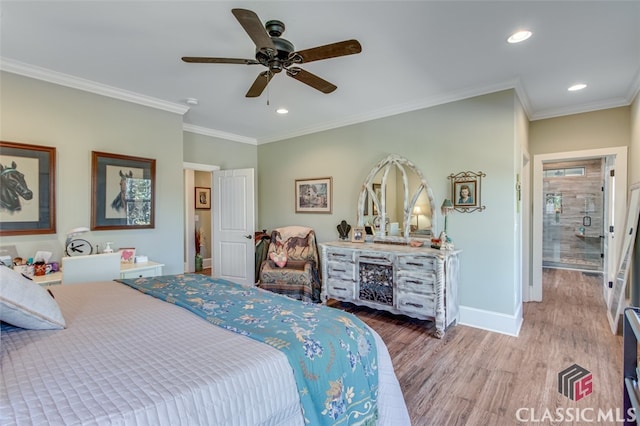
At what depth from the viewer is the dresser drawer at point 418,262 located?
307cm

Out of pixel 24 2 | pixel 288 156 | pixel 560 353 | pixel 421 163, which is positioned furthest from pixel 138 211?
pixel 560 353

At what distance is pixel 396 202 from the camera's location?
388 cm

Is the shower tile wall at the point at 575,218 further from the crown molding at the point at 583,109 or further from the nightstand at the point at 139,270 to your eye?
the nightstand at the point at 139,270

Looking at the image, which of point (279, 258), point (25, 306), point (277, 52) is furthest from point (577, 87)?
point (25, 306)

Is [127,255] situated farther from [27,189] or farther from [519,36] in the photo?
[519,36]

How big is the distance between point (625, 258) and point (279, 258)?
Result: 13.1 ft

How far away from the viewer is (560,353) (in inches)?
107

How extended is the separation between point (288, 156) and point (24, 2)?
350 centimetres

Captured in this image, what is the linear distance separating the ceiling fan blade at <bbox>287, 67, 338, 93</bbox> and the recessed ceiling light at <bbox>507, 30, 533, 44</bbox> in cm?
138

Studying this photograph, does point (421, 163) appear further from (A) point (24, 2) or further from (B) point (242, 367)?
(A) point (24, 2)

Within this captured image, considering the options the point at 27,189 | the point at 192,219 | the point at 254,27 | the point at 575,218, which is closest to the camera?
the point at 254,27

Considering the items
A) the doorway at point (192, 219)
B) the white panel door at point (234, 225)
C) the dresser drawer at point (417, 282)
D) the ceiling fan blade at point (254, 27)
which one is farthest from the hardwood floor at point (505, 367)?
the doorway at point (192, 219)

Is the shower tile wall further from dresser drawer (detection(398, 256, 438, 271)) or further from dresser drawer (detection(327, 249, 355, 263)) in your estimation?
dresser drawer (detection(327, 249, 355, 263))

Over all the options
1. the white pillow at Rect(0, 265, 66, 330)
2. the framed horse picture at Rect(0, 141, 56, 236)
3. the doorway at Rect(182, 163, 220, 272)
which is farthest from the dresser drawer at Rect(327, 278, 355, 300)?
the doorway at Rect(182, 163, 220, 272)
